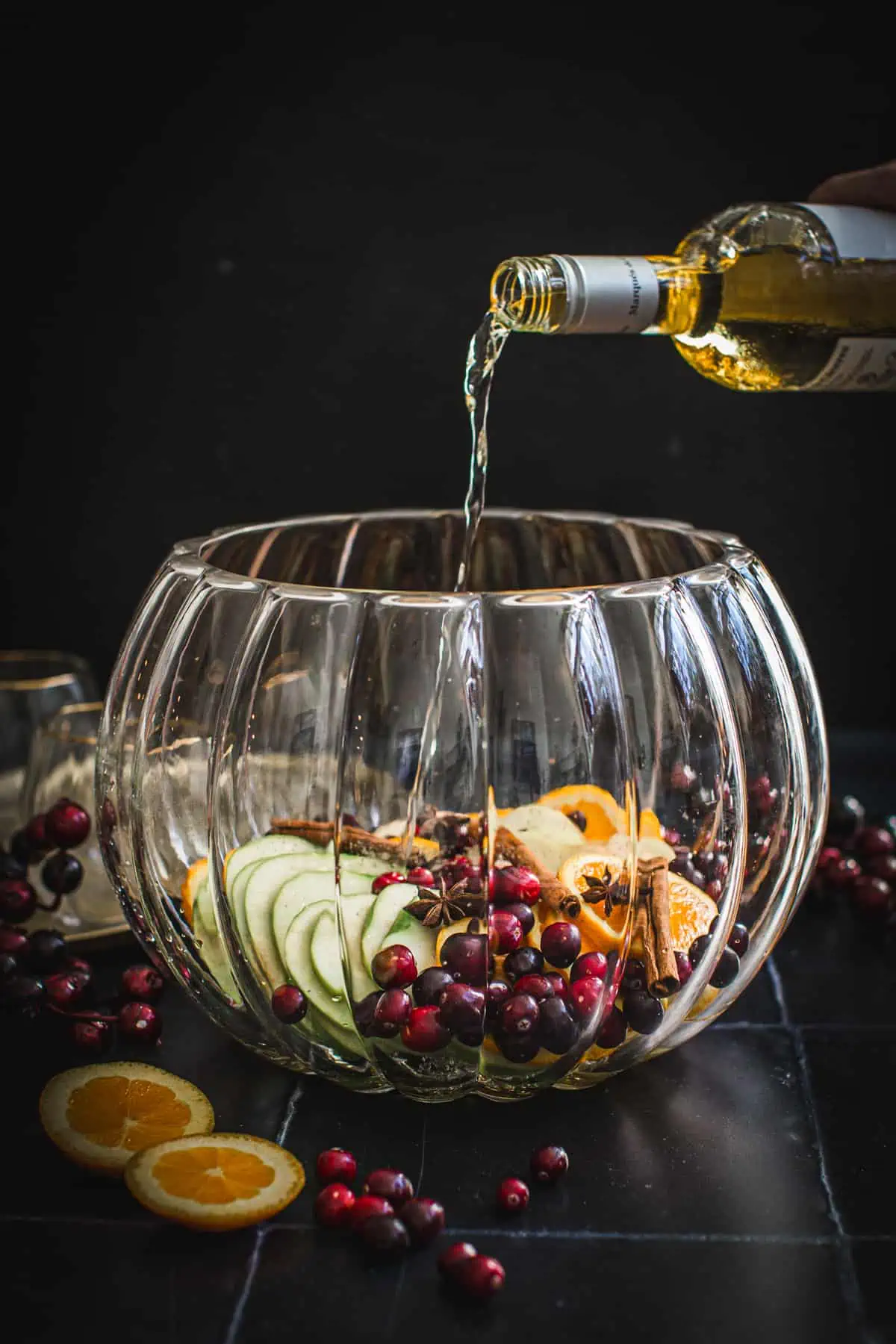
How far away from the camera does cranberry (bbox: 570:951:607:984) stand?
2.74 feet

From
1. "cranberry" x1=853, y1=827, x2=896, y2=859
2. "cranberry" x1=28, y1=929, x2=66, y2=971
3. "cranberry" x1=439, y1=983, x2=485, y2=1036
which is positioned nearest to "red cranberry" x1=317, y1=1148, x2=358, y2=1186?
"cranberry" x1=439, y1=983, x2=485, y2=1036

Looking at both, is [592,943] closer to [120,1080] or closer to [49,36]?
[120,1080]

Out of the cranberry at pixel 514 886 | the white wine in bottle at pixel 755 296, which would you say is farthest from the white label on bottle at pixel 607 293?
the cranberry at pixel 514 886

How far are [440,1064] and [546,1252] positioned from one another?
0.13 m

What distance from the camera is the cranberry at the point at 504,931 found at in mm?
834

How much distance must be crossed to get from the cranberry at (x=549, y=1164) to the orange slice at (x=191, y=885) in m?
0.27

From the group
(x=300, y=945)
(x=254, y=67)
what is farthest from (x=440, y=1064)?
(x=254, y=67)

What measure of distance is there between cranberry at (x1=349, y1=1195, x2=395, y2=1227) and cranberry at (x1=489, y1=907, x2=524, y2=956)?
0.16 metres

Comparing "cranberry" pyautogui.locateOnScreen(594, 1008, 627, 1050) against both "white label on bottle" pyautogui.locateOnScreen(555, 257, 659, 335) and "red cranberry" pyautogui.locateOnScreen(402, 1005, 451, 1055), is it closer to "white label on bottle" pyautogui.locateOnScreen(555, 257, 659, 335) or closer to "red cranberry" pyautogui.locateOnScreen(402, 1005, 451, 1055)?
"red cranberry" pyautogui.locateOnScreen(402, 1005, 451, 1055)

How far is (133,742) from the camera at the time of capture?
0.93 metres

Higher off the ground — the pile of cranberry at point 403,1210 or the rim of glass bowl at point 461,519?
the rim of glass bowl at point 461,519

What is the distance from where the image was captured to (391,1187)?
79cm

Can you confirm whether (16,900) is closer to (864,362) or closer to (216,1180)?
(216,1180)

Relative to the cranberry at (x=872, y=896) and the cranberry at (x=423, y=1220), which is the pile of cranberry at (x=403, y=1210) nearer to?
the cranberry at (x=423, y=1220)
